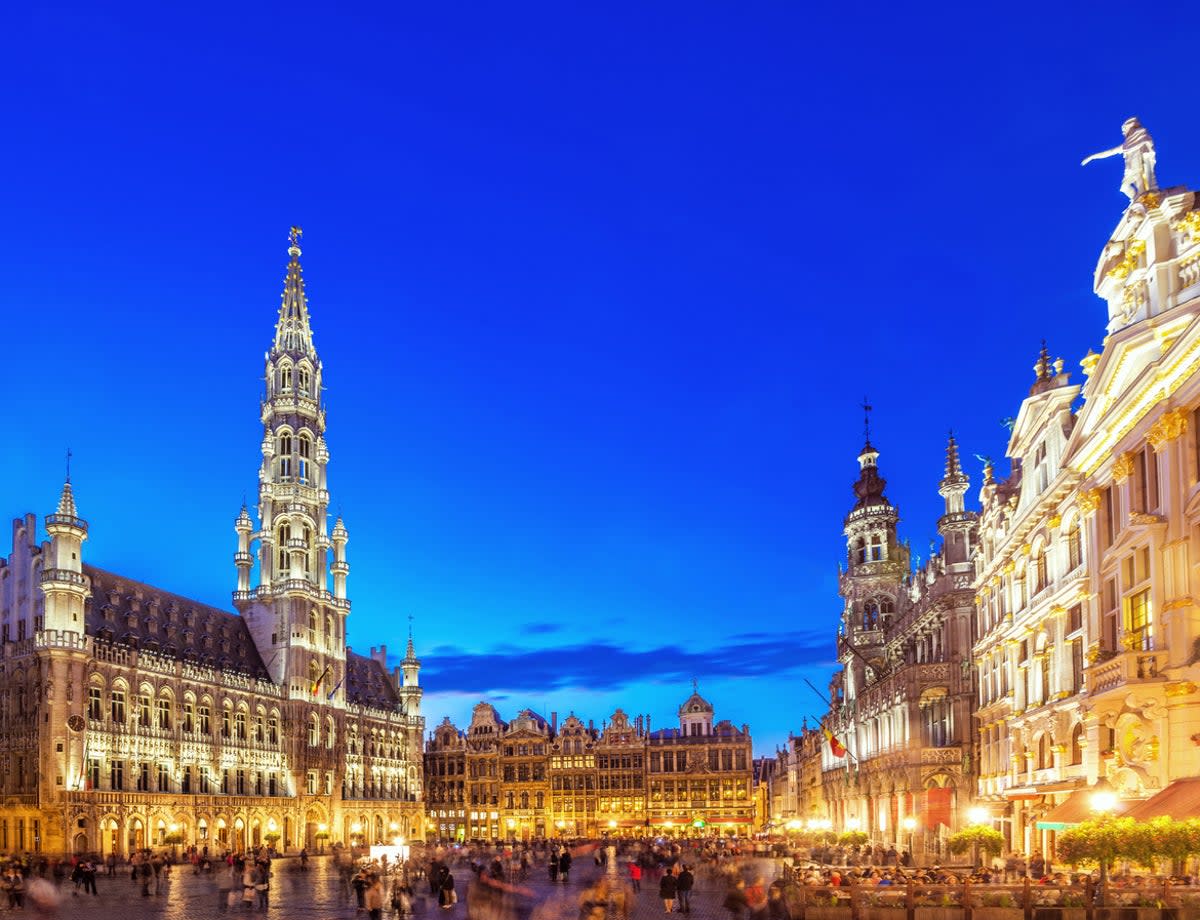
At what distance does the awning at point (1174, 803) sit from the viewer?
25681 millimetres

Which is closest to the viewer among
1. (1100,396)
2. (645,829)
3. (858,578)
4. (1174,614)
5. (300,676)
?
(1174,614)

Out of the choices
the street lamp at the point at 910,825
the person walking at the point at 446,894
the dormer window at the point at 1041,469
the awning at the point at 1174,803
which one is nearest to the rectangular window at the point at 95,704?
the street lamp at the point at 910,825

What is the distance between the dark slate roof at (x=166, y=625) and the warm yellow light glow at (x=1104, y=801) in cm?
6972

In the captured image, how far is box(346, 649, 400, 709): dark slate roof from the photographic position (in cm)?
12600

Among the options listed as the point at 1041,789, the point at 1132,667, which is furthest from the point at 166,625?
the point at 1132,667

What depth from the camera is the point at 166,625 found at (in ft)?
319

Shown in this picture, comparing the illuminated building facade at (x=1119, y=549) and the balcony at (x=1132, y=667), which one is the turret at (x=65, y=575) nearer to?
the illuminated building facade at (x=1119, y=549)

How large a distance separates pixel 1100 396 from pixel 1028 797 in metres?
15.6

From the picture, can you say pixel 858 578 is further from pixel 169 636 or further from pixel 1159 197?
pixel 1159 197

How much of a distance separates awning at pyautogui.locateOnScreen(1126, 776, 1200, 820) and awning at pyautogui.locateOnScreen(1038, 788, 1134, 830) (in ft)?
6.44

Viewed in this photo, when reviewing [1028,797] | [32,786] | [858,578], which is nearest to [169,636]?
[32,786]

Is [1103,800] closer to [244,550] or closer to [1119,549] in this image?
[1119,549]

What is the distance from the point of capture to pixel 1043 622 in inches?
1679

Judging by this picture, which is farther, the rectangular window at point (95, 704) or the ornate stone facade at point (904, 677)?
the rectangular window at point (95, 704)
